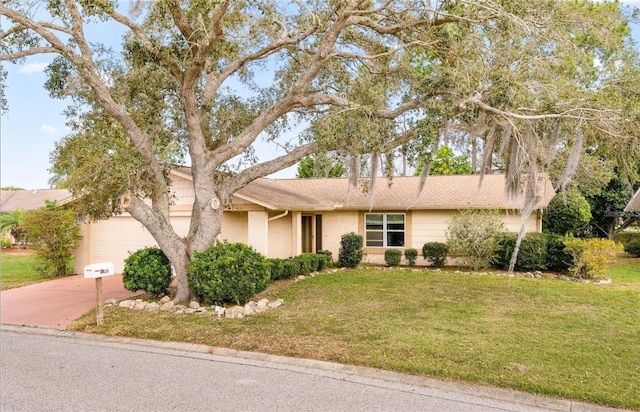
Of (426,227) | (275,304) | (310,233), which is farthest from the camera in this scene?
(310,233)

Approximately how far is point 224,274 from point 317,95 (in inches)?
170

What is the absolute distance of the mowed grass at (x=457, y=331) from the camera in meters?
5.20

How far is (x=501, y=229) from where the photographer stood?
49.0 ft

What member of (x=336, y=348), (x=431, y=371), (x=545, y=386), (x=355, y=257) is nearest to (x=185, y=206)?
(x=355, y=257)

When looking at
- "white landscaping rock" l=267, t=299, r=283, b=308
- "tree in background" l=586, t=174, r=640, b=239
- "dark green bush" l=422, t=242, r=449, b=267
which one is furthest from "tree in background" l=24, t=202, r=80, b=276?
"tree in background" l=586, t=174, r=640, b=239

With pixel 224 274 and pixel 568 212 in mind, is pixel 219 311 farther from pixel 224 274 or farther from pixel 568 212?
pixel 568 212

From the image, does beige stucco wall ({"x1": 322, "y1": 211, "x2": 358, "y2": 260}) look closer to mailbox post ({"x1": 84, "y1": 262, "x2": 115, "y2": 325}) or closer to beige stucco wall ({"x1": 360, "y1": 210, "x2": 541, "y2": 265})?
beige stucco wall ({"x1": 360, "y1": 210, "x2": 541, "y2": 265})

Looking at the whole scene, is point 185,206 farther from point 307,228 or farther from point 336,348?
Result: point 336,348

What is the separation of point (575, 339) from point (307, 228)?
1137 cm

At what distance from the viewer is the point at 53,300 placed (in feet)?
32.8

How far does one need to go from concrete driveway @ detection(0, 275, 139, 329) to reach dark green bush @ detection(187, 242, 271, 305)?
2384 mm

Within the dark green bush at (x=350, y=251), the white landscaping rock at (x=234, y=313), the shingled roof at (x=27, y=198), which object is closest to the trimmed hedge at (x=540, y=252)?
the dark green bush at (x=350, y=251)

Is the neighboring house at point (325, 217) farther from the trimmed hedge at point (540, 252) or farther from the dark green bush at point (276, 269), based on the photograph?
the trimmed hedge at point (540, 252)

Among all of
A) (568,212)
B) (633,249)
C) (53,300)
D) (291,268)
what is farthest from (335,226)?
(633,249)
